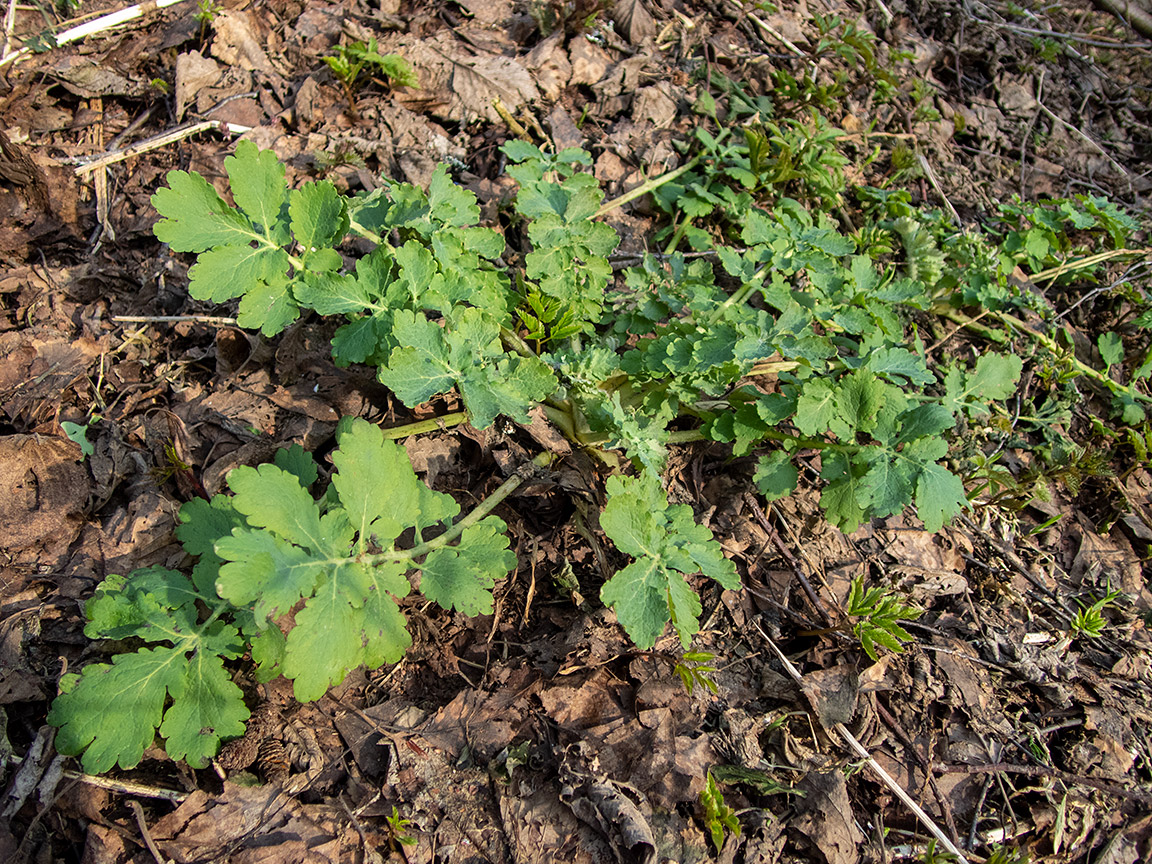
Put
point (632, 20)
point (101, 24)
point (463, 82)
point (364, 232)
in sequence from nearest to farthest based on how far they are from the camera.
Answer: point (364, 232)
point (101, 24)
point (463, 82)
point (632, 20)

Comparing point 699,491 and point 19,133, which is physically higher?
point 19,133

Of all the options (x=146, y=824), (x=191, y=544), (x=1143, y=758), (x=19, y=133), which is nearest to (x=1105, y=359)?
(x=1143, y=758)

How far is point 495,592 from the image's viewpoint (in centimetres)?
257

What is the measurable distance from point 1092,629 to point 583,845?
7.39 feet

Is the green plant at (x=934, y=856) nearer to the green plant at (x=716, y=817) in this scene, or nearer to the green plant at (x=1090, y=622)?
the green plant at (x=716, y=817)

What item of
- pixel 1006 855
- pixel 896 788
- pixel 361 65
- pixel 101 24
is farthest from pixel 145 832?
pixel 101 24

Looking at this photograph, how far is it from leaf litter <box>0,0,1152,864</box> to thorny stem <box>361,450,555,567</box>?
0.14 m

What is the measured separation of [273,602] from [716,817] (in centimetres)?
142

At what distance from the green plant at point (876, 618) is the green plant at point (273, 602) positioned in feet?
4.33

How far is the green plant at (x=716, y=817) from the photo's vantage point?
200cm

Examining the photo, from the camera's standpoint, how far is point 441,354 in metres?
2.36

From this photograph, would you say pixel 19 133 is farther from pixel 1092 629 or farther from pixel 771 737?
pixel 1092 629

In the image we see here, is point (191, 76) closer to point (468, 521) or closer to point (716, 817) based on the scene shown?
point (468, 521)

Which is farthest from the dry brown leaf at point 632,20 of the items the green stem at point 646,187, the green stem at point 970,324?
the green stem at point 970,324
